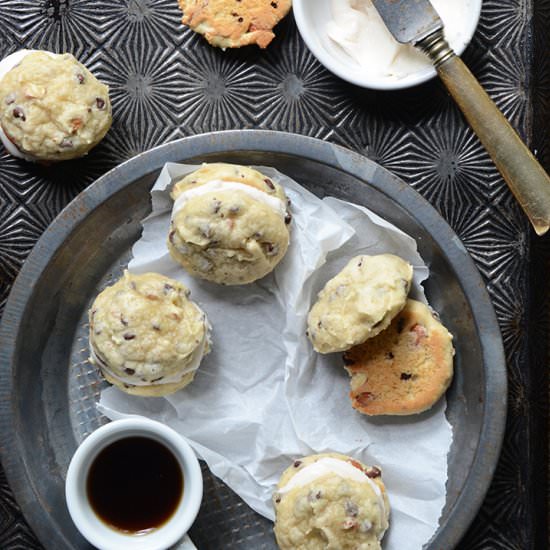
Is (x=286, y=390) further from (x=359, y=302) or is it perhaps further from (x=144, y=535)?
(x=144, y=535)

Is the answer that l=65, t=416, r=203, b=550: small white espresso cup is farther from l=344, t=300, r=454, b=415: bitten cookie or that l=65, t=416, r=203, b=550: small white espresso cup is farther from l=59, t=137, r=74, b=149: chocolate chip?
l=59, t=137, r=74, b=149: chocolate chip

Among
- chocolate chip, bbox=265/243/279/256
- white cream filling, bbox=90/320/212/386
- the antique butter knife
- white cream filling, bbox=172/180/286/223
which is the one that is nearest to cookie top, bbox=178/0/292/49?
the antique butter knife

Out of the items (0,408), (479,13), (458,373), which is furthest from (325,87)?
(0,408)

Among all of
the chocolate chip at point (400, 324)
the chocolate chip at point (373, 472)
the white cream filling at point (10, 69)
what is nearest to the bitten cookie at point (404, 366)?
the chocolate chip at point (400, 324)

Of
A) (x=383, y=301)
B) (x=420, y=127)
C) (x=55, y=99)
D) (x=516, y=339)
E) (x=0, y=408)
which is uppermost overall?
(x=55, y=99)

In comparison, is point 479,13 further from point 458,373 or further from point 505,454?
point 505,454

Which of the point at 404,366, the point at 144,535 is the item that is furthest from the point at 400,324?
the point at 144,535
